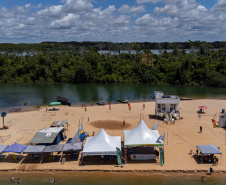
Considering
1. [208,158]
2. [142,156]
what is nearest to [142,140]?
[142,156]

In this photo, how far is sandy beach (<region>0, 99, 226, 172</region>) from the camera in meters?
22.0

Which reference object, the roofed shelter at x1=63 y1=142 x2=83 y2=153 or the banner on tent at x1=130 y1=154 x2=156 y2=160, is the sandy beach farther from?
the roofed shelter at x1=63 y1=142 x2=83 y2=153

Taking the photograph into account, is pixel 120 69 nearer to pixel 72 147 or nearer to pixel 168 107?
pixel 168 107

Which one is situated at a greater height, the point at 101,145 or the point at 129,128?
the point at 101,145

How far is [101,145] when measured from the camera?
2275 cm

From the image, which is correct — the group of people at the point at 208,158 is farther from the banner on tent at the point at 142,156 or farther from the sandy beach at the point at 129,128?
the banner on tent at the point at 142,156

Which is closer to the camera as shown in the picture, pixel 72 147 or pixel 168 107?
pixel 72 147

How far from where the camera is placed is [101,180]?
66.3 ft

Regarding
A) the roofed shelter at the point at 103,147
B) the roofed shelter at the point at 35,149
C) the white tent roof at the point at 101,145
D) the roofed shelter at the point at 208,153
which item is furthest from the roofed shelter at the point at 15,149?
the roofed shelter at the point at 208,153

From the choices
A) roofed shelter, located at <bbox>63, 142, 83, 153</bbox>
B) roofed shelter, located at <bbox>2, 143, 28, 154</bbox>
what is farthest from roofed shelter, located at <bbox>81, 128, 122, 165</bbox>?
roofed shelter, located at <bbox>2, 143, 28, 154</bbox>

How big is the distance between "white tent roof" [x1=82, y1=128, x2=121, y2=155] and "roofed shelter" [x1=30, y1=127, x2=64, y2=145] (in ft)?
14.8

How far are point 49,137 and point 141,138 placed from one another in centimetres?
1082

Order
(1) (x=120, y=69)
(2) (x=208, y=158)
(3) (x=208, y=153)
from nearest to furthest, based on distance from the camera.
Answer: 1. (3) (x=208, y=153)
2. (2) (x=208, y=158)
3. (1) (x=120, y=69)

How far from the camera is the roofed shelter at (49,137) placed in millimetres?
24594
